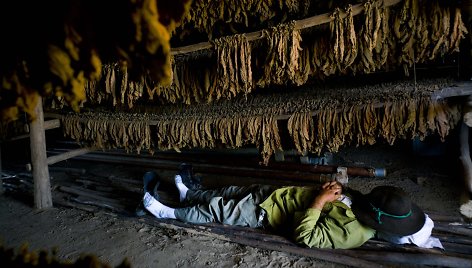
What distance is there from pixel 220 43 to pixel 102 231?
2.88 m

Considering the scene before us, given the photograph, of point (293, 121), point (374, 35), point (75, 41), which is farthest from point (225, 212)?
point (75, 41)

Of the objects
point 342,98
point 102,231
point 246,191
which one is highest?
point 342,98

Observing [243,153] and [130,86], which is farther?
[243,153]

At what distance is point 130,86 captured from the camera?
13.1 ft

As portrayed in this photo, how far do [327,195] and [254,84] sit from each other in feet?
4.75

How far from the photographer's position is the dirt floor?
3469 millimetres

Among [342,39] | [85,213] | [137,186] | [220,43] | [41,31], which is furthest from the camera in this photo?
[137,186]

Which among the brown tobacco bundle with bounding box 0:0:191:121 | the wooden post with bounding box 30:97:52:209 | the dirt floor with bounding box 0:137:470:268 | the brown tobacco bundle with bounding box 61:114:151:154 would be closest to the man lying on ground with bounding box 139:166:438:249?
the dirt floor with bounding box 0:137:470:268

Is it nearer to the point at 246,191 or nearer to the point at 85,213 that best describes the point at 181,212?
the point at 246,191

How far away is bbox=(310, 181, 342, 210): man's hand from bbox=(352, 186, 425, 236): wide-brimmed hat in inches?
16.3

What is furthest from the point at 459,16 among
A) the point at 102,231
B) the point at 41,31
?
the point at 102,231

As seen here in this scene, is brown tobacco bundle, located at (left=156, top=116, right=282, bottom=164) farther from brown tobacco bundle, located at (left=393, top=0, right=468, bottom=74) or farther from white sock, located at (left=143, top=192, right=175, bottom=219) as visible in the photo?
brown tobacco bundle, located at (left=393, top=0, right=468, bottom=74)

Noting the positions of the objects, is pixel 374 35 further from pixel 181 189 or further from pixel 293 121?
pixel 181 189

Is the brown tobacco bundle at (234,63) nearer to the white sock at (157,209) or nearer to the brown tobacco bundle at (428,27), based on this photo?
the brown tobacco bundle at (428,27)
